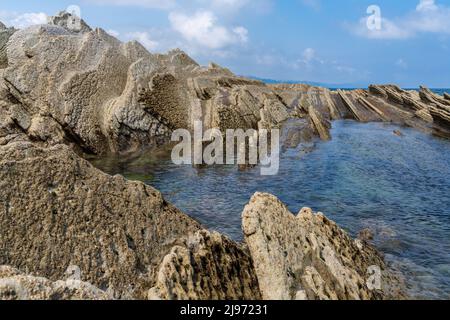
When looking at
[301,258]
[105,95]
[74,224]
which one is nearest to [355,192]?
[301,258]

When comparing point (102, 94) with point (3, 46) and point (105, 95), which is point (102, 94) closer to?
point (105, 95)

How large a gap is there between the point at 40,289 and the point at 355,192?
20115mm

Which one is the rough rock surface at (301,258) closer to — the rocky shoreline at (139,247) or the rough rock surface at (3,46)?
the rocky shoreline at (139,247)

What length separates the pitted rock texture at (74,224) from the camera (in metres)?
10.5

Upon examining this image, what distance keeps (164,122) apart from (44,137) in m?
10.2

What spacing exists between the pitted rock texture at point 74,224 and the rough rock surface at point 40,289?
1697 millimetres

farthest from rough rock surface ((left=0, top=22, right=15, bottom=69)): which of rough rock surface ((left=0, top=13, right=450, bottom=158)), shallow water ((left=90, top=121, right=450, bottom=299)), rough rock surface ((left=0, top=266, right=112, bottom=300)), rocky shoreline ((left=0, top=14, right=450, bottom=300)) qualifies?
rough rock surface ((left=0, top=266, right=112, bottom=300))

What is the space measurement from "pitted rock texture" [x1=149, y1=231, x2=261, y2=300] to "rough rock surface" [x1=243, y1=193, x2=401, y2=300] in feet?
1.82

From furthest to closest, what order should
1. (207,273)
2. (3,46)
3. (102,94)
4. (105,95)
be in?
(3,46) < (105,95) < (102,94) < (207,273)

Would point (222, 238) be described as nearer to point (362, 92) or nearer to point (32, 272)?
point (32, 272)

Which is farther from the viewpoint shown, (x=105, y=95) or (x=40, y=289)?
(x=105, y=95)

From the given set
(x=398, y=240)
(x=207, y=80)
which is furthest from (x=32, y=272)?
(x=207, y=80)

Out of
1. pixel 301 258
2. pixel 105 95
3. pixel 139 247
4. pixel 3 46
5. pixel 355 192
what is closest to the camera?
pixel 301 258

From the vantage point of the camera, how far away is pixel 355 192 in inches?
976
